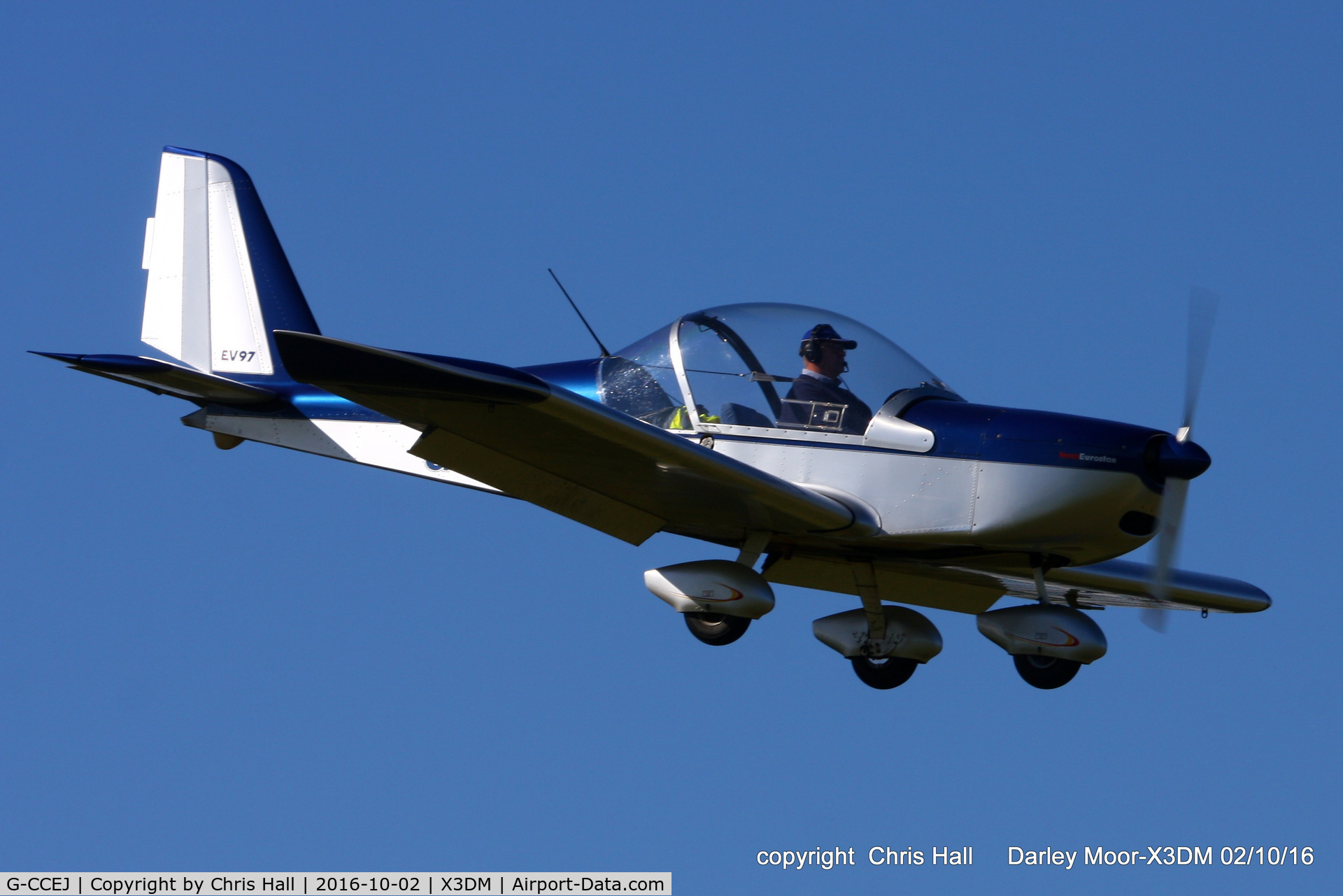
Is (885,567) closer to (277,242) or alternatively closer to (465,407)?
(465,407)

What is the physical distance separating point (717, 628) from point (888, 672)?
1.52 meters

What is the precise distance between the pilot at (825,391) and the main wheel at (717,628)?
1.42 m

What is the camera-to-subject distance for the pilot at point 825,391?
1027cm

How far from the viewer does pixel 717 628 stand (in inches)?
409

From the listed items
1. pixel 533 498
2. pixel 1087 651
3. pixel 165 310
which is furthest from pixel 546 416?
pixel 165 310

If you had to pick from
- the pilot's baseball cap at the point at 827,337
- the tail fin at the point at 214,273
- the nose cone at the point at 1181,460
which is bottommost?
the nose cone at the point at 1181,460

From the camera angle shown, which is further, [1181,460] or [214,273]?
[214,273]

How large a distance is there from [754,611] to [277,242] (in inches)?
257

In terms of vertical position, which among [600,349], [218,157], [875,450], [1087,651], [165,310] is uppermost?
[218,157]

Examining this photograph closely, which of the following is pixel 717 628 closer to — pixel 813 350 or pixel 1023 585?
pixel 813 350

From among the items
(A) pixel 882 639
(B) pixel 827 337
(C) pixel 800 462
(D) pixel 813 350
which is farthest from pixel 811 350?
(A) pixel 882 639

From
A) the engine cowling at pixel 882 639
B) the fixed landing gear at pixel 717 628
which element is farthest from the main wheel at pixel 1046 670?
the fixed landing gear at pixel 717 628

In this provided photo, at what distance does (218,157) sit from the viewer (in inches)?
562

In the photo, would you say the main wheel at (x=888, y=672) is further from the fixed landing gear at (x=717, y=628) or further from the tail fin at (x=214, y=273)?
the tail fin at (x=214, y=273)
